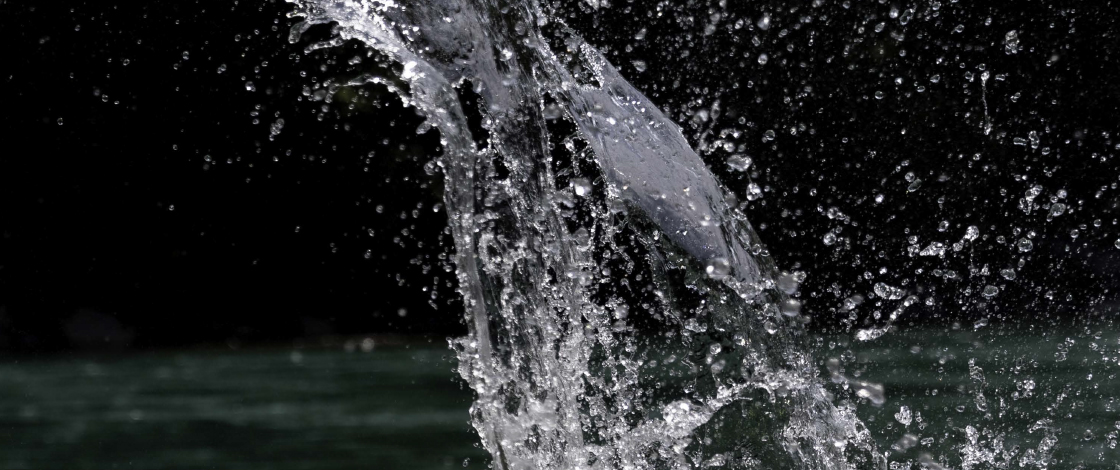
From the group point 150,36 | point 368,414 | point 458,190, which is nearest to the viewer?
point 458,190

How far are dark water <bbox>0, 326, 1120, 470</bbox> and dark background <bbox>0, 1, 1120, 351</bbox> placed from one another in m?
1.58

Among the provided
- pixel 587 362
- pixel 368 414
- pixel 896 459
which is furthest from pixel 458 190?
pixel 368 414

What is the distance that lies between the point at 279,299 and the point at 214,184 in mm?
2547

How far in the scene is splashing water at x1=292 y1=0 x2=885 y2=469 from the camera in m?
3.90

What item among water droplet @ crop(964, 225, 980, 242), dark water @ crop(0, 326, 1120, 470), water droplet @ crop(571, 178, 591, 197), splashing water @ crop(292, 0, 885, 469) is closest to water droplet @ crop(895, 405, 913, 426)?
dark water @ crop(0, 326, 1120, 470)

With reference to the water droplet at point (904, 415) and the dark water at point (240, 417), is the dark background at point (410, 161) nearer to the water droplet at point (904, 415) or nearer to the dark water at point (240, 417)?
the dark water at point (240, 417)

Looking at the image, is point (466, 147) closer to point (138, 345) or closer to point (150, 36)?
point (150, 36)

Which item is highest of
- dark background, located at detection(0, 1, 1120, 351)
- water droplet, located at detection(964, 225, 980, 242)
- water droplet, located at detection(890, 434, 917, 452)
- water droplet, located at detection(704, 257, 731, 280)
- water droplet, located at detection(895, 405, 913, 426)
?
dark background, located at detection(0, 1, 1120, 351)

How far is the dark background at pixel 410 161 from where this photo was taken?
55.1 ft

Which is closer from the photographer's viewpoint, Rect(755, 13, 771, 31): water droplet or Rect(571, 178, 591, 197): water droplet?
Rect(571, 178, 591, 197): water droplet

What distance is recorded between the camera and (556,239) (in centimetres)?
402

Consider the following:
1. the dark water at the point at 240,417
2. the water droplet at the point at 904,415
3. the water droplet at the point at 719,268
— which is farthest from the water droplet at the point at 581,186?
the water droplet at the point at 904,415

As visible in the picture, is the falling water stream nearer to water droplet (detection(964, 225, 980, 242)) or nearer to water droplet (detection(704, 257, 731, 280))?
water droplet (detection(704, 257, 731, 280))

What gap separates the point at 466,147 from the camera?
402cm
